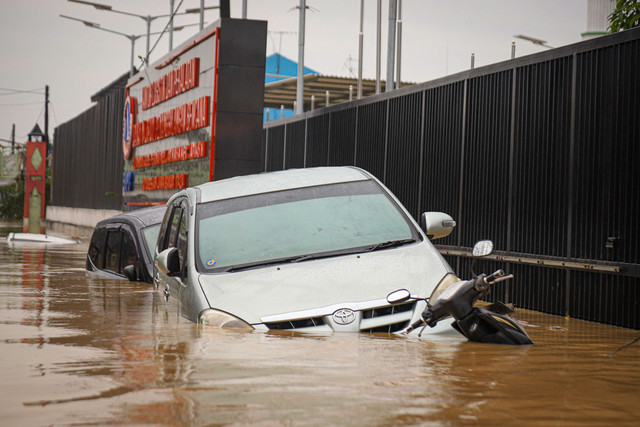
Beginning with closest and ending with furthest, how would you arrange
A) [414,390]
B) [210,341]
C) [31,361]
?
[414,390] → [31,361] → [210,341]

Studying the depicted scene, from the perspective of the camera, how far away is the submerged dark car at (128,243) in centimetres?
1076

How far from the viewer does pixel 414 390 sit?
4.59m

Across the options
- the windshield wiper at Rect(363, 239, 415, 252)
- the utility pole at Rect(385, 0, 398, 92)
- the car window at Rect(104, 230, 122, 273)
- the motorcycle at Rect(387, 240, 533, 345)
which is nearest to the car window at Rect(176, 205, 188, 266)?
the windshield wiper at Rect(363, 239, 415, 252)

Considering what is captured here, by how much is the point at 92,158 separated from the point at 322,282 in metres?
37.8

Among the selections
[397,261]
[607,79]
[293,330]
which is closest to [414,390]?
[293,330]

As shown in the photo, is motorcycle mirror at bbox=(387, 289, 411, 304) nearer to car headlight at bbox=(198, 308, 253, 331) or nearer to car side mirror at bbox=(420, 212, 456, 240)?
car headlight at bbox=(198, 308, 253, 331)

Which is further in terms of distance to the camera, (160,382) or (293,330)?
(293,330)

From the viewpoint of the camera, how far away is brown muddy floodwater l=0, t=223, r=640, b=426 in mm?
4027

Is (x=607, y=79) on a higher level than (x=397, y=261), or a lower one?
higher

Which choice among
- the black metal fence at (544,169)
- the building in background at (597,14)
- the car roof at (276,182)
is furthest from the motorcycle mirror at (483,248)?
the building in background at (597,14)

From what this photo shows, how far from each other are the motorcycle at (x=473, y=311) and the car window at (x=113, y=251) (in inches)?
241

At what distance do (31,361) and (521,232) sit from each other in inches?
285

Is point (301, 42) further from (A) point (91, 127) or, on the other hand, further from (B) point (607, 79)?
(A) point (91, 127)

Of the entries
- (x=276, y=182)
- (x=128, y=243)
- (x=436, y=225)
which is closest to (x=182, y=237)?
(x=276, y=182)
